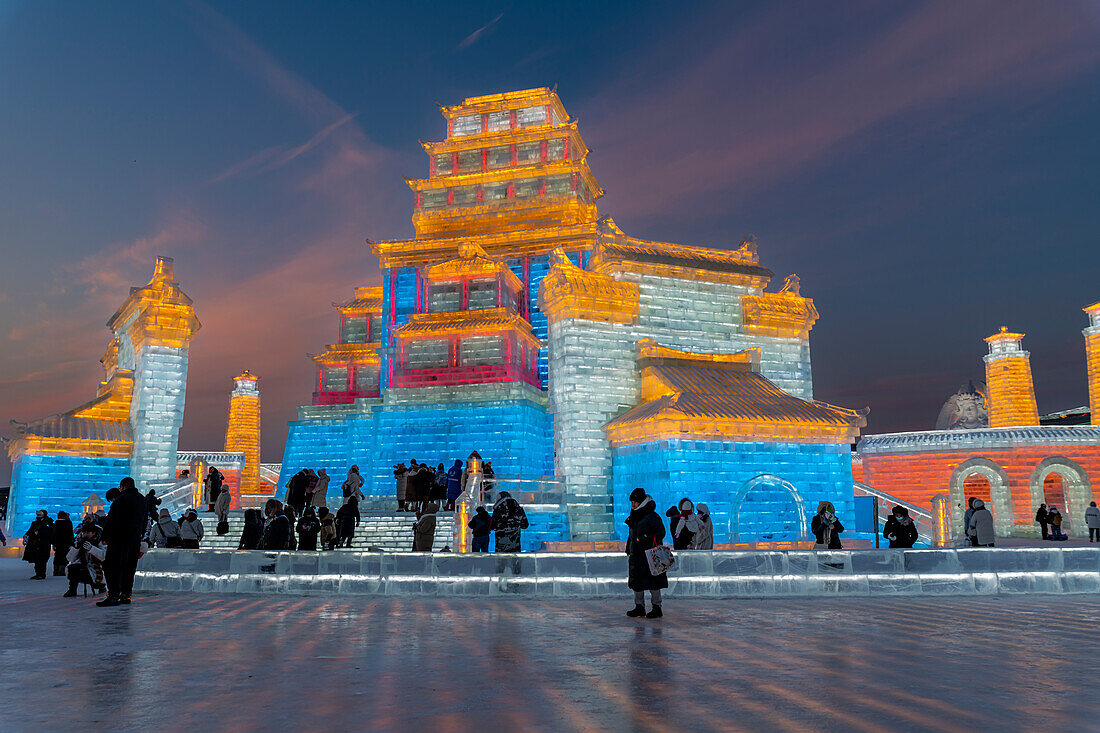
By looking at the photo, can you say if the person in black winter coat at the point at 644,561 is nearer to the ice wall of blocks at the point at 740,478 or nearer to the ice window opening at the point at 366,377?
the ice wall of blocks at the point at 740,478

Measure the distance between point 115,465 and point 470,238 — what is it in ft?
52.2

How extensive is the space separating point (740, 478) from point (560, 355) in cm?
599

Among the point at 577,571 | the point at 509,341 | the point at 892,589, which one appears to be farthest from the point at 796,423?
the point at 509,341

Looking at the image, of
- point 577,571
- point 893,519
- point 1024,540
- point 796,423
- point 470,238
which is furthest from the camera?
point 470,238

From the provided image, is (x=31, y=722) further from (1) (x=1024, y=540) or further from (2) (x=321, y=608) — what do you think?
(1) (x=1024, y=540)

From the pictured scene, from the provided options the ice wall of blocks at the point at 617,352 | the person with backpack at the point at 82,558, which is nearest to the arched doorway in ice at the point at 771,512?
the ice wall of blocks at the point at 617,352

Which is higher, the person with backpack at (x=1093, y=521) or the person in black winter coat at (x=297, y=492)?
the person in black winter coat at (x=297, y=492)

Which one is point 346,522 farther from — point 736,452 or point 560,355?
point 736,452

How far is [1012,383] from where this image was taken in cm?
3953

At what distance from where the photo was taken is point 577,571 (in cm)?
1216

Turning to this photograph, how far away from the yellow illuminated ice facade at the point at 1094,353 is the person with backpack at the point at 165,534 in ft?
124

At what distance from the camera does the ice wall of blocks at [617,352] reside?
21109 millimetres

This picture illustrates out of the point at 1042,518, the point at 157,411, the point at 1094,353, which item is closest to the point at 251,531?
the point at 157,411

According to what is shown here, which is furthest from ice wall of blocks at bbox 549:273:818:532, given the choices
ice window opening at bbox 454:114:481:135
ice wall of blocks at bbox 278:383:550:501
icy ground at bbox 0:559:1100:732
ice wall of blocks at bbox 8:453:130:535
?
ice window opening at bbox 454:114:481:135
